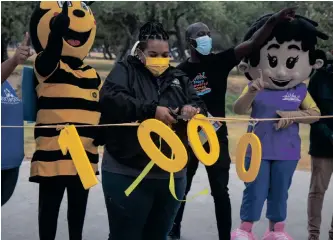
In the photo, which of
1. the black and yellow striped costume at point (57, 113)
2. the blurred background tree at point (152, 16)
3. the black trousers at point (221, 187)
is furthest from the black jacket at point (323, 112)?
the blurred background tree at point (152, 16)

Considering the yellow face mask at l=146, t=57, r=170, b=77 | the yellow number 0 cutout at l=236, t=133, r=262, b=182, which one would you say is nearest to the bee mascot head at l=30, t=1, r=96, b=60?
the yellow face mask at l=146, t=57, r=170, b=77

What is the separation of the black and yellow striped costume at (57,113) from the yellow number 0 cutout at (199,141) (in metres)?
0.94

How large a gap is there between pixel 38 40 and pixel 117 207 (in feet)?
4.54

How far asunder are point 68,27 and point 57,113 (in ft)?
1.88

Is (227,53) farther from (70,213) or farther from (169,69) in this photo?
(70,213)

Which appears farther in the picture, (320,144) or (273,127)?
(320,144)

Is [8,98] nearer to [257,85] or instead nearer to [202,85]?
[202,85]

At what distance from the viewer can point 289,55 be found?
3.85 metres

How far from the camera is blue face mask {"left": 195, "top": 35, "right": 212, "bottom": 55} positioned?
387 cm

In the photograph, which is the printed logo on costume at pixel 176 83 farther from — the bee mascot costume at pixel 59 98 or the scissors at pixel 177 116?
the bee mascot costume at pixel 59 98

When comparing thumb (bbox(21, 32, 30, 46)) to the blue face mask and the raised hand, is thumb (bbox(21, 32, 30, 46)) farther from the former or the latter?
the blue face mask

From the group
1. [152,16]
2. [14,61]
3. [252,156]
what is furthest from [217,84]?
[152,16]

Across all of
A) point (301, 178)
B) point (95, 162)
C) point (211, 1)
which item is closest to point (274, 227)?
point (95, 162)

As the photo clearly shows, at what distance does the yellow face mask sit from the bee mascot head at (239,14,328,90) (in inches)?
48.2
